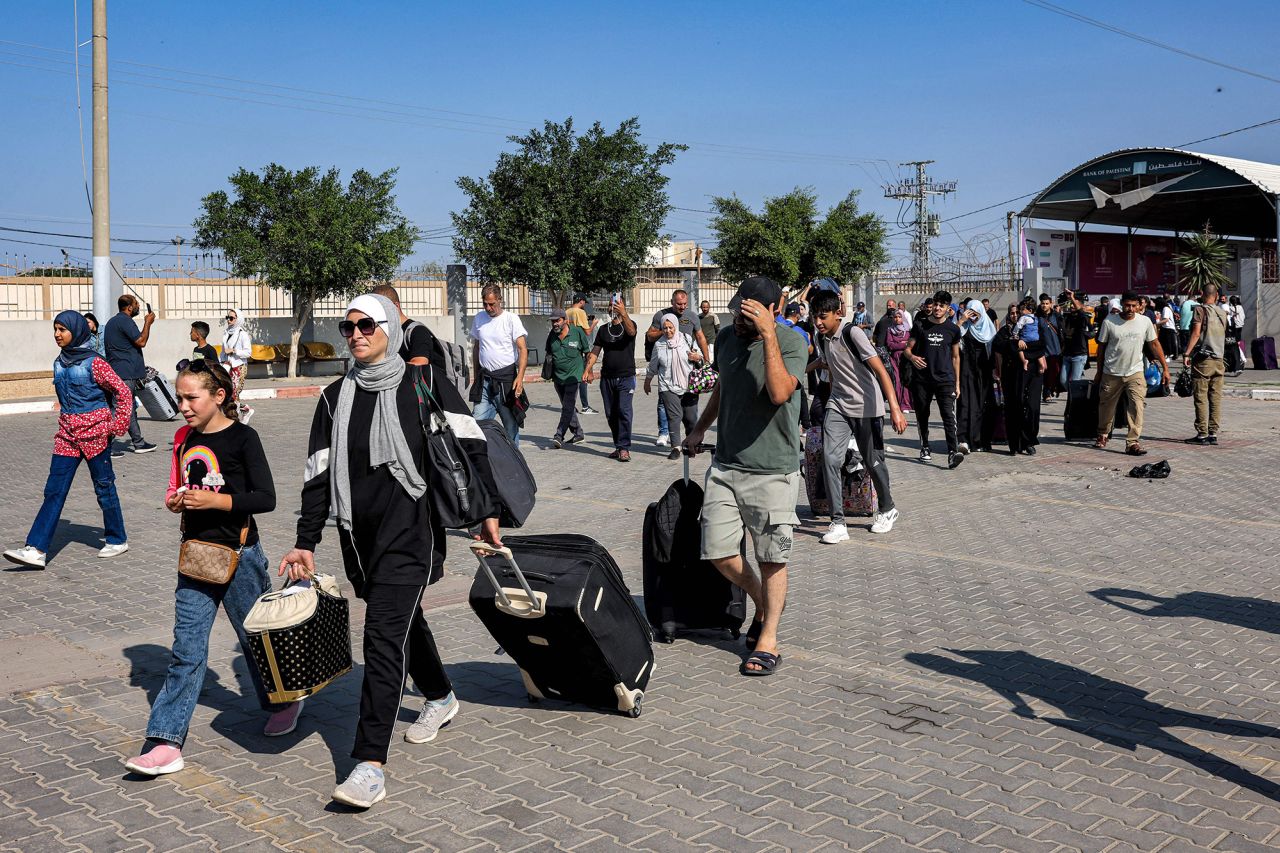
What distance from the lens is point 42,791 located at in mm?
4375

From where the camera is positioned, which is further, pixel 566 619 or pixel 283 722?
pixel 283 722

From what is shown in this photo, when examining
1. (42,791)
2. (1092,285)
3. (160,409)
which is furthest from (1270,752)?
(1092,285)

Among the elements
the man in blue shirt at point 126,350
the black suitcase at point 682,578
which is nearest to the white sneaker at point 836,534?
the black suitcase at point 682,578

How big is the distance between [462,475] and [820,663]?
237 centimetres

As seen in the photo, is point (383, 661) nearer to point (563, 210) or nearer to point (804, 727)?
point (804, 727)

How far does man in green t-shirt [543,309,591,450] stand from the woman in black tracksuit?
992cm

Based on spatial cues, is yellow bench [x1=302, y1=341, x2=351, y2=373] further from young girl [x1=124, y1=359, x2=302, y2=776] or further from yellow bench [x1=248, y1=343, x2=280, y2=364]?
young girl [x1=124, y1=359, x2=302, y2=776]

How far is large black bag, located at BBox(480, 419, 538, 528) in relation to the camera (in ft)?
18.9

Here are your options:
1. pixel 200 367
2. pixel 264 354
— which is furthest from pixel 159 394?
pixel 264 354

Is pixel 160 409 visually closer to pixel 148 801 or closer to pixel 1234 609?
pixel 148 801

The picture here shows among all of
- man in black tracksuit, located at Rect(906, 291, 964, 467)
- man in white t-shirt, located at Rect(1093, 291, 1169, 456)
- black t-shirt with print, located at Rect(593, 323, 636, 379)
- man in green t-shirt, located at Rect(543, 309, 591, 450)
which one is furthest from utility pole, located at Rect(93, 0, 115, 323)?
man in white t-shirt, located at Rect(1093, 291, 1169, 456)

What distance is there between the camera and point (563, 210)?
33.0 m

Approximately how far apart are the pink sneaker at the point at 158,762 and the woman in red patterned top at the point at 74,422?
4.04m

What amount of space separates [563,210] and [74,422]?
84.2ft
